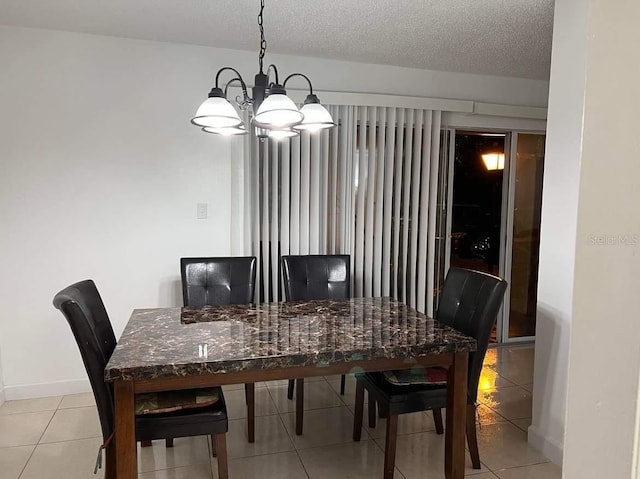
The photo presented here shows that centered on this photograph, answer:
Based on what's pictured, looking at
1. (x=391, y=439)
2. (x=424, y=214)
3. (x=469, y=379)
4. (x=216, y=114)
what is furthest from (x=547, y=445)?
(x=216, y=114)

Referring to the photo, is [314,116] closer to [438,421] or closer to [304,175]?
[304,175]

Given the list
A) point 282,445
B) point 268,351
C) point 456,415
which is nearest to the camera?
point 268,351

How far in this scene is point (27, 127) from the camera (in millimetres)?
3053

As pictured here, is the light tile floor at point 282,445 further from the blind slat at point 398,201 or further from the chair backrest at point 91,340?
the blind slat at point 398,201

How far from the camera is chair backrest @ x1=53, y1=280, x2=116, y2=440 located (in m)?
1.73

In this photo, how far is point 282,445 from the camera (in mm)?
2602

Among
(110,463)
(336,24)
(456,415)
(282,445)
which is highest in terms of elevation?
(336,24)

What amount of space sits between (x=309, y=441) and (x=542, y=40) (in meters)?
2.93

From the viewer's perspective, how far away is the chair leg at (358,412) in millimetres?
2591

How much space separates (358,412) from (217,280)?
45.6 inches

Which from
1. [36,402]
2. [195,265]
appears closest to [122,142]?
[195,265]

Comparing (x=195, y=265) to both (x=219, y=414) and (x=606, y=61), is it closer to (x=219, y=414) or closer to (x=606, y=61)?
(x=219, y=414)

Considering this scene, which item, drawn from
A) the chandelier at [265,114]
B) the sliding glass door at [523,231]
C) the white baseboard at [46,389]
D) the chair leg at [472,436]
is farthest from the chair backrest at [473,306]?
the white baseboard at [46,389]

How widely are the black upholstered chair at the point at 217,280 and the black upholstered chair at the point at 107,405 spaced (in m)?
0.79
